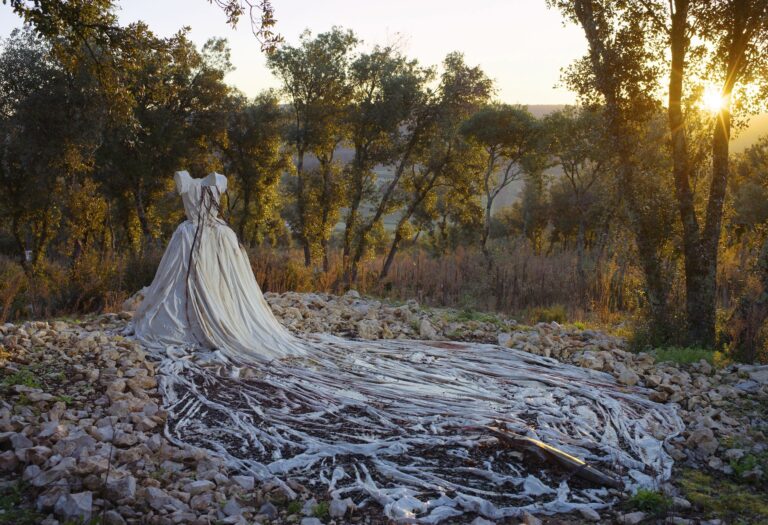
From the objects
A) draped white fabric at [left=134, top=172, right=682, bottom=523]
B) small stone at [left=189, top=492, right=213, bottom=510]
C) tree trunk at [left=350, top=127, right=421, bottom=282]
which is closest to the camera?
small stone at [left=189, top=492, right=213, bottom=510]

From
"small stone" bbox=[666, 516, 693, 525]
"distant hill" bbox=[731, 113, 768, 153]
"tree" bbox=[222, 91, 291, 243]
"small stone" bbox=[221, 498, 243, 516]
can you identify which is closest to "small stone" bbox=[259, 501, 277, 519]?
"small stone" bbox=[221, 498, 243, 516]

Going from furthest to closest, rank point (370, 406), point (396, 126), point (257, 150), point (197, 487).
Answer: point (257, 150), point (396, 126), point (370, 406), point (197, 487)

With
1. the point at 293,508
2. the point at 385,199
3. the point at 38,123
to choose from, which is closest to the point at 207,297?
the point at 293,508

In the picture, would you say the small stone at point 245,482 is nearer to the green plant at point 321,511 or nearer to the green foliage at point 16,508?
the green plant at point 321,511

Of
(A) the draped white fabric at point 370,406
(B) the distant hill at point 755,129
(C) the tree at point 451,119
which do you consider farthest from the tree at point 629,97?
(C) the tree at point 451,119

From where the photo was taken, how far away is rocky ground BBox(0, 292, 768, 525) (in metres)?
3.41

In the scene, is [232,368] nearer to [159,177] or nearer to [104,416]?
[104,416]

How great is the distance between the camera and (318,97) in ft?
68.7

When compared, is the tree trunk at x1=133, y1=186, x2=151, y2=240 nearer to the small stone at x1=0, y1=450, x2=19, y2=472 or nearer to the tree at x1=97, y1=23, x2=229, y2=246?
the tree at x1=97, y1=23, x2=229, y2=246

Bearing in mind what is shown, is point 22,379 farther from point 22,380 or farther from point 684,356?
point 684,356

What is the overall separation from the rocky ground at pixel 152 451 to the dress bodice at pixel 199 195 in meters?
1.57

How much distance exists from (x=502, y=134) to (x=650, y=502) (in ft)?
74.8

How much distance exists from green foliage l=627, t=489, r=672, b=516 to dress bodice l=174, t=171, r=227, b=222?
4.91m

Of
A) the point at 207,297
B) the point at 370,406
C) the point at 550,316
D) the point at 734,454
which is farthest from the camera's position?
the point at 550,316
